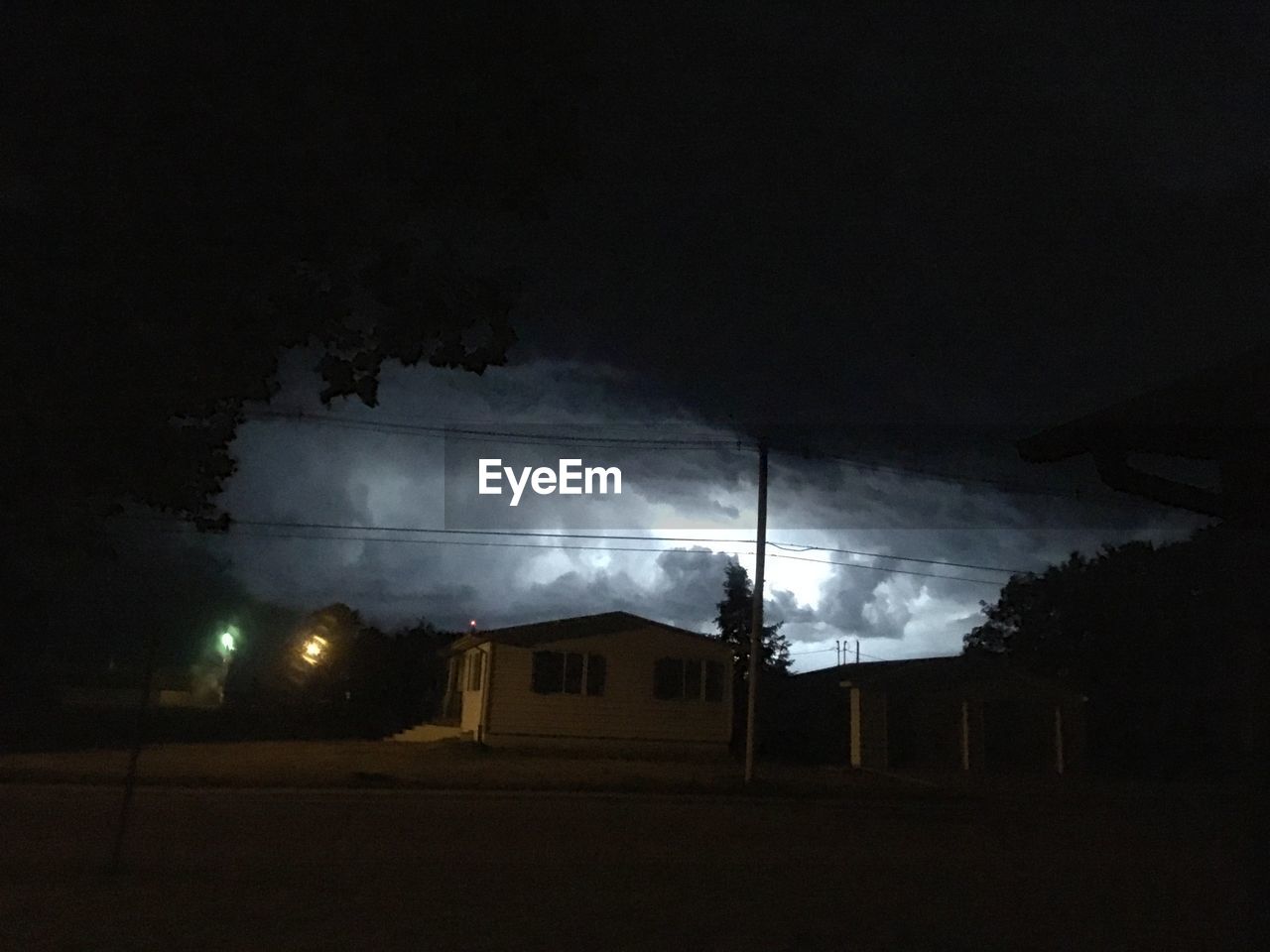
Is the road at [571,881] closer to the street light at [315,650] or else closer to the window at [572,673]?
the window at [572,673]

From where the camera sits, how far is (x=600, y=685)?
28.7m

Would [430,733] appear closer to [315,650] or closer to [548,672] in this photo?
[548,672]

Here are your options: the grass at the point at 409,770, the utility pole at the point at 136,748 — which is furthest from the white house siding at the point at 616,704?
the utility pole at the point at 136,748

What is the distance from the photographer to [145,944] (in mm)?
6484

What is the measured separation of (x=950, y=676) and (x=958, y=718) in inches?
51.3

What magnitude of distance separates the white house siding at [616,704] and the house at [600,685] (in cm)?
2

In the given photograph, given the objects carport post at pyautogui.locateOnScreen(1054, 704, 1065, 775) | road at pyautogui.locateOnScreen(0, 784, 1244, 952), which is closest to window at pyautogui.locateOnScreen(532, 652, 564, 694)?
road at pyautogui.locateOnScreen(0, 784, 1244, 952)

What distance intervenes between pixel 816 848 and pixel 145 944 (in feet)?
23.5

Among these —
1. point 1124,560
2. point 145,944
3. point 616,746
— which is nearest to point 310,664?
point 616,746

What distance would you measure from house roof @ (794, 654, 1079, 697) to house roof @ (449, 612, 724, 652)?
4409 mm

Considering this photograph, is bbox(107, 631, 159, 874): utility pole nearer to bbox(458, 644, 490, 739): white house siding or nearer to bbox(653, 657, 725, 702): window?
bbox(458, 644, 490, 739): white house siding

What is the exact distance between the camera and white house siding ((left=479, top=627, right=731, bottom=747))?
1097 inches

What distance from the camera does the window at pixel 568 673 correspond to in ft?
92.8

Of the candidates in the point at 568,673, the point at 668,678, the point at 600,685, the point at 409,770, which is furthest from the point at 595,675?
the point at 409,770
